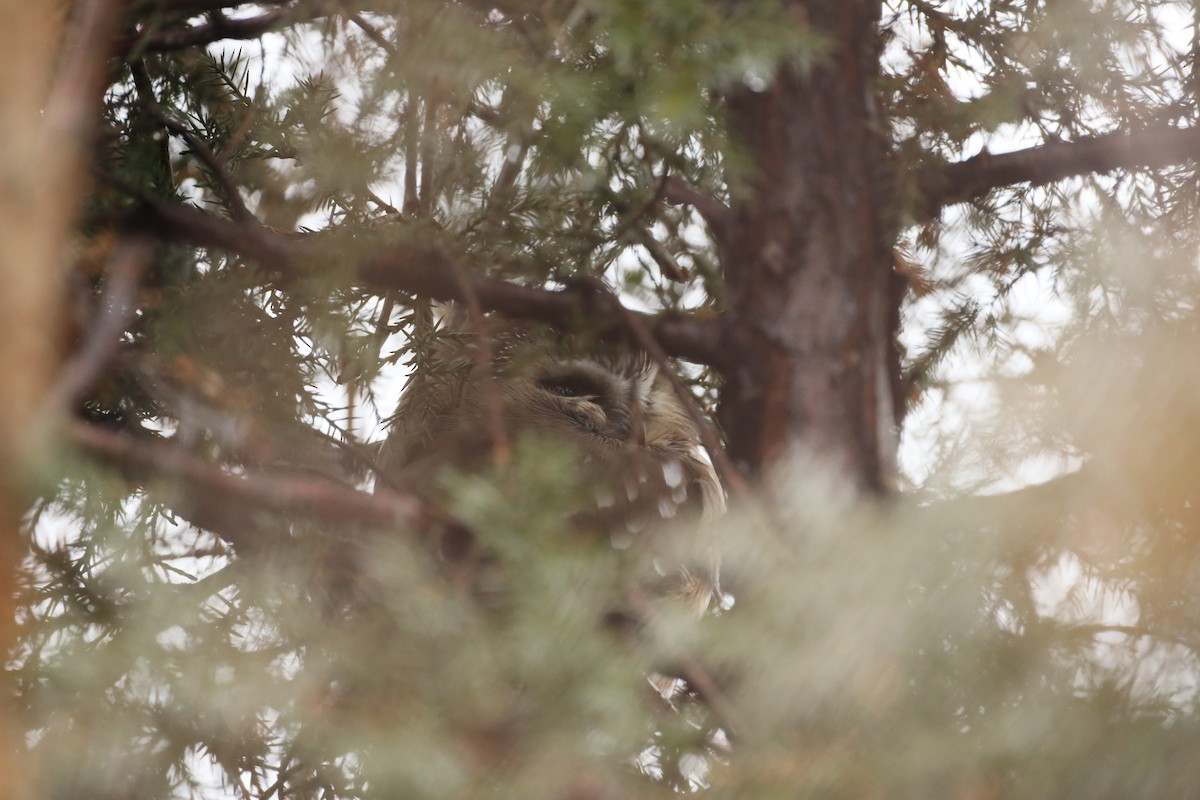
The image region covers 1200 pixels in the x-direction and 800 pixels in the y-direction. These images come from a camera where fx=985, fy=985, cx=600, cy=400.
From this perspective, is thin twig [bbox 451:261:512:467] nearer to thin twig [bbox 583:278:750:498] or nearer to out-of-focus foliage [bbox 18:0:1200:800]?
out-of-focus foliage [bbox 18:0:1200:800]

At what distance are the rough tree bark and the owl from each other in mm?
343

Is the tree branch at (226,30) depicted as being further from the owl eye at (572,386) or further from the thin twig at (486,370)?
the owl eye at (572,386)

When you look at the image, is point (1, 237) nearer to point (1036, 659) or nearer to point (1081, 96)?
point (1036, 659)

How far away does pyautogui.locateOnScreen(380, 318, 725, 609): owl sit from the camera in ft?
7.23

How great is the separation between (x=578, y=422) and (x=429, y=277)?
0.92m

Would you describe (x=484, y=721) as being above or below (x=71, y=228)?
below

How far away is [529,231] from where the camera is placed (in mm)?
1984

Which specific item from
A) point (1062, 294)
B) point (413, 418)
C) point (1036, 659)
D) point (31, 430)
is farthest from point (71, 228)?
point (1062, 294)

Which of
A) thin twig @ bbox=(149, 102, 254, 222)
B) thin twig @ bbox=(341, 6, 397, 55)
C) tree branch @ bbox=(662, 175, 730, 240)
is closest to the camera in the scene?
thin twig @ bbox=(341, 6, 397, 55)

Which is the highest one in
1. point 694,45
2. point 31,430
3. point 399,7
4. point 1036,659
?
point 399,7

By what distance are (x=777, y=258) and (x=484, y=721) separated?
123cm

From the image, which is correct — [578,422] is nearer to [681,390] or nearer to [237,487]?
[681,390]

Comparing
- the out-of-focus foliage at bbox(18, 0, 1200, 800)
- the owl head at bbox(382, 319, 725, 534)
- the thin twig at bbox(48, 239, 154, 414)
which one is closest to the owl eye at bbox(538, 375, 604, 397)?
the owl head at bbox(382, 319, 725, 534)

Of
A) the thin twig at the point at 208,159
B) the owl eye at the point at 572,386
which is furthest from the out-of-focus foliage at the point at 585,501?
the owl eye at the point at 572,386
